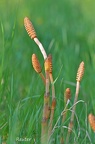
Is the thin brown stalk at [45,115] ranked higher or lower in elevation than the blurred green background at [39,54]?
lower

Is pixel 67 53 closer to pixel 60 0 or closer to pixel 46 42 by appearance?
pixel 46 42

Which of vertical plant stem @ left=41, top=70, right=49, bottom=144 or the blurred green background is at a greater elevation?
the blurred green background

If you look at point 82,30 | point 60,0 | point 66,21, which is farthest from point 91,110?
point 60,0

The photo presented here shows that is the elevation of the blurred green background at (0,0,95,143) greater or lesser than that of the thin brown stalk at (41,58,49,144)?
greater

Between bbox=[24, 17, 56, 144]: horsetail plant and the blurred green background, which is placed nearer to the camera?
bbox=[24, 17, 56, 144]: horsetail plant

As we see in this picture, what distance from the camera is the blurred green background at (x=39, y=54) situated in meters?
2.12

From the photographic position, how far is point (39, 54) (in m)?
3.88

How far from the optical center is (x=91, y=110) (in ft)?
8.87

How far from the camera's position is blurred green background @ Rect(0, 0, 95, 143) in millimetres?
2121

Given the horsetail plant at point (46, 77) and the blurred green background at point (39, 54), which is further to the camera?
Answer: the blurred green background at point (39, 54)

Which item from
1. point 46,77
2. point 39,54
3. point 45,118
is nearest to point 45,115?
point 45,118

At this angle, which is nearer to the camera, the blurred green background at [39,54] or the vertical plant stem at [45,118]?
the vertical plant stem at [45,118]

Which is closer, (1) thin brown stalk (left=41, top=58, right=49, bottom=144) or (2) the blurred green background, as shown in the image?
(1) thin brown stalk (left=41, top=58, right=49, bottom=144)

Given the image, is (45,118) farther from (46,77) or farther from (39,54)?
(39,54)
